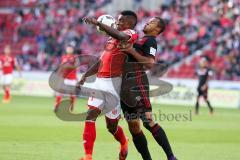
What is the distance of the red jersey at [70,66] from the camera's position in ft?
85.1

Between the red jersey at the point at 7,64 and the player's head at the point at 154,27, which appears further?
the red jersey at the point at 7,64

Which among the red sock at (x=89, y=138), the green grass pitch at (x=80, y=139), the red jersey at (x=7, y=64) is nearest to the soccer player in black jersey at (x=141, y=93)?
the red sock at (x=89, y=138)

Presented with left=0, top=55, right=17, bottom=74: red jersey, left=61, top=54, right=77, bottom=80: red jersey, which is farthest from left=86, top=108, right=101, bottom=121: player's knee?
left=0, top=55, right=17, bottom=74: red jersey

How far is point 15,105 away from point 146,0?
57.8ft

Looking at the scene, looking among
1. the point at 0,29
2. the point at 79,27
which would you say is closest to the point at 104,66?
the point at 79,27

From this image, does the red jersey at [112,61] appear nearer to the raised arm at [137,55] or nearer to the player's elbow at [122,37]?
the raised arm at [137,55]

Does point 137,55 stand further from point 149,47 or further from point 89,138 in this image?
point 89,138

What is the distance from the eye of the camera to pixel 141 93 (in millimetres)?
11516

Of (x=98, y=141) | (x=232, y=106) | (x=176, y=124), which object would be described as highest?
(x=98, y=141)

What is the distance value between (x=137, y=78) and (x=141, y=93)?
29 cm

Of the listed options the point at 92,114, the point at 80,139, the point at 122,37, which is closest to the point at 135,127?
the point at 92,114

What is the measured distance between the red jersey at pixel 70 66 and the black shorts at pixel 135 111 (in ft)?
45.0

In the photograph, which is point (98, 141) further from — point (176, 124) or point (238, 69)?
point (238, 69)

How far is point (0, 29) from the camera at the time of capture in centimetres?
4553
